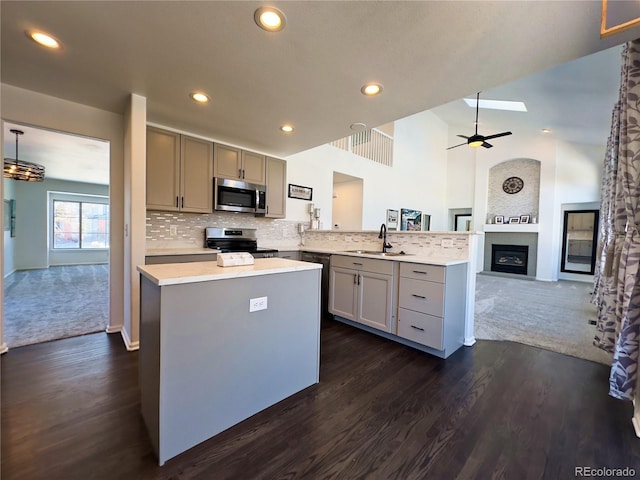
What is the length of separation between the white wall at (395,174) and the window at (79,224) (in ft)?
20.3

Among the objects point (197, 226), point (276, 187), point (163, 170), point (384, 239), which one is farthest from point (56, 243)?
point (384, 239)

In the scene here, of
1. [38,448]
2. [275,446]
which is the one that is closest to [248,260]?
[275,446]

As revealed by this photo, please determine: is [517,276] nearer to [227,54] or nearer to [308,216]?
[308,216]

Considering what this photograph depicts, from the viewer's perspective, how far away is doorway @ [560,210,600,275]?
6664 millimetres

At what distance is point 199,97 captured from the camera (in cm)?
248

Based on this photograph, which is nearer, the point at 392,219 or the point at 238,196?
the point at 238,196

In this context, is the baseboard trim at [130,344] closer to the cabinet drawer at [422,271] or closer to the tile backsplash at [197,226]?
the tile backsplash at [197,226]

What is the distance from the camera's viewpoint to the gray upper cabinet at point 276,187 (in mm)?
4148

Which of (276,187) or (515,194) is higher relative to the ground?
(515,194)

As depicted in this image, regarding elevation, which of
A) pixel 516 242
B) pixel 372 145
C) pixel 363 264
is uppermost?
pixel 372 145

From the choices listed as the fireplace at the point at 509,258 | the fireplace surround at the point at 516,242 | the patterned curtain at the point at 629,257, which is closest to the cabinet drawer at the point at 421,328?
the patterned curtain at the point at 629,257

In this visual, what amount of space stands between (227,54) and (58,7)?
89 cm

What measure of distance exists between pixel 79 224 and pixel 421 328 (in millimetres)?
10122

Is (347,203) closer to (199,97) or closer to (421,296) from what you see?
(421,296)
